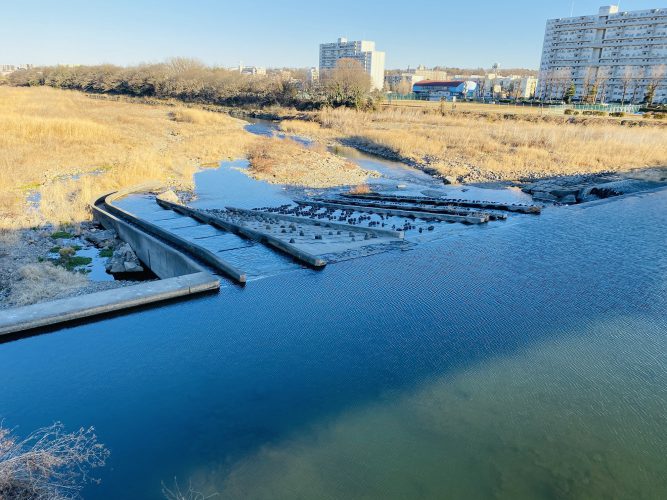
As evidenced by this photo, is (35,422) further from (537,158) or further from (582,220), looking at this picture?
(537,158)

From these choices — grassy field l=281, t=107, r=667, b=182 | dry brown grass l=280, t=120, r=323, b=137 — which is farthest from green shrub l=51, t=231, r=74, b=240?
dry brown grass l=280, t=120, r=323, b=137

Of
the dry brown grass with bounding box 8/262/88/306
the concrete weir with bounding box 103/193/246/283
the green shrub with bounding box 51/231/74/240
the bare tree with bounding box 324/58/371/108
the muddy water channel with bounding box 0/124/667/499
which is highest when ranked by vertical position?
the bare tree with bounding box 324/58/371/108

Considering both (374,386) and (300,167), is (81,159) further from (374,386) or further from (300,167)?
(374,386)

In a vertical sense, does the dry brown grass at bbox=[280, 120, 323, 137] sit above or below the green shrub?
above

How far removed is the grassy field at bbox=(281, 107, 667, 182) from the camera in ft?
83.5

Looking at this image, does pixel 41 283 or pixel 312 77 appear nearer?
pixel 41 283

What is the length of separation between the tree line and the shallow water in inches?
1830

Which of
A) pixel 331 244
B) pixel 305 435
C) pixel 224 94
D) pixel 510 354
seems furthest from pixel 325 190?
pixel 224 94

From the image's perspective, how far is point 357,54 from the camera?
5517 inches

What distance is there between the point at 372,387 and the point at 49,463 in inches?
152

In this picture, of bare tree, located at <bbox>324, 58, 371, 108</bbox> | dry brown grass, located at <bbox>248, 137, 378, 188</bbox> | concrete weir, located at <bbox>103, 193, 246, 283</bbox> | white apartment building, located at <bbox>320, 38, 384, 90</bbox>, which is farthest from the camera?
white apartment building, located at <bbox>320, 38, 384, 90</bbox>

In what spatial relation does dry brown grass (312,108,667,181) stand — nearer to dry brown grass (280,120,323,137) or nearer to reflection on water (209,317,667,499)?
dry brown grass (280,120,323,137)

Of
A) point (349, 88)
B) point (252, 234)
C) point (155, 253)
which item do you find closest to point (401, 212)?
point (252, 234)

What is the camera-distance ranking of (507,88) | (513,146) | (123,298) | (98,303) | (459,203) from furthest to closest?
(507,88)
(513,146)
(459,203)
(123,298)
(98,303)
